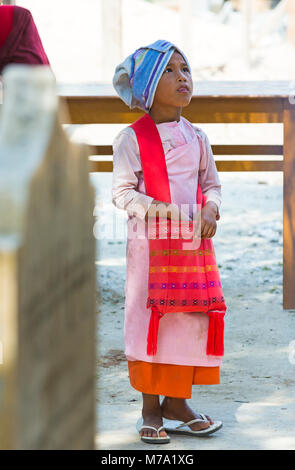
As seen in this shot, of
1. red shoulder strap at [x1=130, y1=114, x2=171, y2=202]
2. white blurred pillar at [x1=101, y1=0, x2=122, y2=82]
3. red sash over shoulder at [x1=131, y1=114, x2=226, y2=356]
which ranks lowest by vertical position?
red sash over shoulder at [x1=131, y1=114, x2=226, y2=356]

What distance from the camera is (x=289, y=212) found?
5.41 metres

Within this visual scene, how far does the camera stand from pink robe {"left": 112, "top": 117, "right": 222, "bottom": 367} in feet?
8.99

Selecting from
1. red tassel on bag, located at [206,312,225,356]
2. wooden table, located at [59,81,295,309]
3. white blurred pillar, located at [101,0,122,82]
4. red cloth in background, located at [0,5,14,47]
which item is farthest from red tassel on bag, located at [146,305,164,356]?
white blurred pillar, located at [101,0,122,82]

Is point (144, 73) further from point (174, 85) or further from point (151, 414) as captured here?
point (151, 414)

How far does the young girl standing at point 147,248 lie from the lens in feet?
9.00

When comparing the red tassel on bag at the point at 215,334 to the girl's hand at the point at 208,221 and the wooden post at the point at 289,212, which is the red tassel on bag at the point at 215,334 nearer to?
the girl's hand at the point at 208,221

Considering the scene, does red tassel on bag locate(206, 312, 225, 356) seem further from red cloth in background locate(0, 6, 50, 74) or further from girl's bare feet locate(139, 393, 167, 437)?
red cloth in background locate(0, 6, 50, 74)

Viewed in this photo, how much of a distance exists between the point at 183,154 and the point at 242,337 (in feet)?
7.12

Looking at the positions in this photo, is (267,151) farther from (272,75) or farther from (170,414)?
(272,75)

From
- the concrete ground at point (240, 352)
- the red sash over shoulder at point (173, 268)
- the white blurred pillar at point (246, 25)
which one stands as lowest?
the concrete ground at point (240, 352)

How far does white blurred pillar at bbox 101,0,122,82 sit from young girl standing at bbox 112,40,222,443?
5.82m

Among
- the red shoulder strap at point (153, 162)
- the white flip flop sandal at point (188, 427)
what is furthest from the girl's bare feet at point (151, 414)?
the red shoulder strap at point (153, 162)

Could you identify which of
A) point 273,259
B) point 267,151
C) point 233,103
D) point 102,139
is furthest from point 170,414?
point 102,139

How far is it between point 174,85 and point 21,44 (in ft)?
1.97
